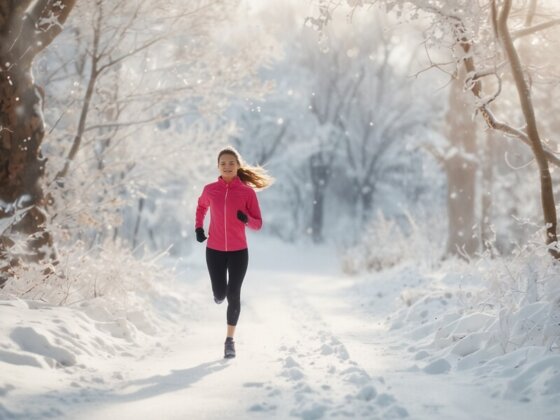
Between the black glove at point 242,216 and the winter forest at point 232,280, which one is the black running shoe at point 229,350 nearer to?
the winter forest at point 232,280

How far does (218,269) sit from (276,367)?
1.45 m

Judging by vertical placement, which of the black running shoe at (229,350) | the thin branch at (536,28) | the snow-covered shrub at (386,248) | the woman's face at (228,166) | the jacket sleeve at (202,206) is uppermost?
the thin branch at (536,28)

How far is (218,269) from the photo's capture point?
6023 millimetres

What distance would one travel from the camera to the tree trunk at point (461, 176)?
47.9ft

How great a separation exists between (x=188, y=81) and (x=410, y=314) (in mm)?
5720

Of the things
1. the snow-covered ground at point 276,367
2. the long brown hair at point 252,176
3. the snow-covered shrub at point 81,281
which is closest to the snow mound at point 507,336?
the snow-covered ground at point 276,367

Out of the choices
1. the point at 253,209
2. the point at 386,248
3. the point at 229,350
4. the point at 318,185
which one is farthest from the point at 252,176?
the point at 318,185

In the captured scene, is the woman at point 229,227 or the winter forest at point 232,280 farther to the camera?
the woman at point 229,227

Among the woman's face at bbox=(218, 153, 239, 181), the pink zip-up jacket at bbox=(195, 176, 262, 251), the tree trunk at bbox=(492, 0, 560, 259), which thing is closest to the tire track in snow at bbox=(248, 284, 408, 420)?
the pink zip-up jacket at bbox=(195, 176, 262, 251)

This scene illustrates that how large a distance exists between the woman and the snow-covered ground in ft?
2.13

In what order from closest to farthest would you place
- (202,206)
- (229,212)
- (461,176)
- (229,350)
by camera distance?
(229,350) → (229,212) → (202,206) → (461,176)

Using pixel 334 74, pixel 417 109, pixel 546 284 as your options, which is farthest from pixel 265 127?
pixel 546 284

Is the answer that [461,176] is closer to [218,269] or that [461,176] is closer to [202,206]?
[202,206]

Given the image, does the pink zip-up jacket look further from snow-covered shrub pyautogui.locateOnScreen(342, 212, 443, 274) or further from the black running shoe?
snow-covered shrub pyautogui.locateOnScreen(342, 212, 443, 274)
